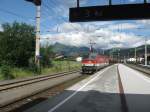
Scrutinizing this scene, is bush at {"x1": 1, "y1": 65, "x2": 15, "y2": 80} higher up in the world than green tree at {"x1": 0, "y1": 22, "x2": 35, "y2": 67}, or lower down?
lower down

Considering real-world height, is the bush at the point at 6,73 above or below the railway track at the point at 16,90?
above

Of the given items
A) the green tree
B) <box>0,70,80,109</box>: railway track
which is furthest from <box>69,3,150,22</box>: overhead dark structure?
the green tree

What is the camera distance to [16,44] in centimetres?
5081

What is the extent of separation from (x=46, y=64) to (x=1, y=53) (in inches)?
495

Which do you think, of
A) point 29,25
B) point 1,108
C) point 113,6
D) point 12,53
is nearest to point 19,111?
point 1,108

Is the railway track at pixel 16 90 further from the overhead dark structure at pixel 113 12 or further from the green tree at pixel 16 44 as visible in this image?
the green tree at pixel 16 44

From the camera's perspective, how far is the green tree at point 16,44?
5016 centimetres

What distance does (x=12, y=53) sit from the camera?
164 ft

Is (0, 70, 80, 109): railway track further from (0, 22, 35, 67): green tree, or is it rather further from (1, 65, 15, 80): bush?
(0, 22, 35, 67): green tree

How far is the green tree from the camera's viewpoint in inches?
1975

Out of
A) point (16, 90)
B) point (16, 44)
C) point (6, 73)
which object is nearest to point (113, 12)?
point (16, 90)

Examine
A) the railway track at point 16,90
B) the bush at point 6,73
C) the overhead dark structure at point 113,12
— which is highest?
the overhead dark structure at point 113,12

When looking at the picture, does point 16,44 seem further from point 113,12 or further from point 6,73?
point 113,12

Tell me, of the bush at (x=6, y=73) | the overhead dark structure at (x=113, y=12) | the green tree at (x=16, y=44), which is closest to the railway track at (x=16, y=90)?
the overhead dark structure at (x=113, y=12)
